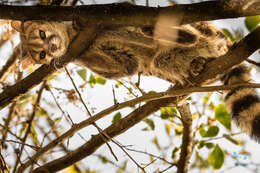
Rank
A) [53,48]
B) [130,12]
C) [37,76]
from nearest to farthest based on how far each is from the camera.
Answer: [130,12], [37,76], [53,48]

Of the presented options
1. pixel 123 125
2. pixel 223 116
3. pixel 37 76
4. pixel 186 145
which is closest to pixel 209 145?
pixel 186 145

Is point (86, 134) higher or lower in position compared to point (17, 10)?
lower

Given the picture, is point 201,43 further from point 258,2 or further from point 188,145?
point 258,2

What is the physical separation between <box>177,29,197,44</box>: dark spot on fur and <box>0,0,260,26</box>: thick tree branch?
103 centimetres

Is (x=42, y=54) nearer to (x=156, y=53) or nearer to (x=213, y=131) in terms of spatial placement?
(x=156, y=53)

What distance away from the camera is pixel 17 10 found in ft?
4.60

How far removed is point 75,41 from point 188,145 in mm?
1489

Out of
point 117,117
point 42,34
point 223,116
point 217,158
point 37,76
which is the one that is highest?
point 42,34

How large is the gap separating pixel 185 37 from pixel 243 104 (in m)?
0.78

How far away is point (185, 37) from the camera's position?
2.48 metres

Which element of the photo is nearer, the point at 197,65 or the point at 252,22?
the point at 252,22

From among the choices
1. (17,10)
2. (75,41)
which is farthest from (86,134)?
(17,10)

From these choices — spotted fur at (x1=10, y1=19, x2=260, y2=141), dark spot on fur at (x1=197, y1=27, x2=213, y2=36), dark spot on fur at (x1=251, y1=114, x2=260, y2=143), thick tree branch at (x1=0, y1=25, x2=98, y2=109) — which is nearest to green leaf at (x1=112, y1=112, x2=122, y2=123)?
spotted fur at (x1=10, y1=19, x2=260, y2=141)

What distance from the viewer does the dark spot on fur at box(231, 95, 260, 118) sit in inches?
98.5
